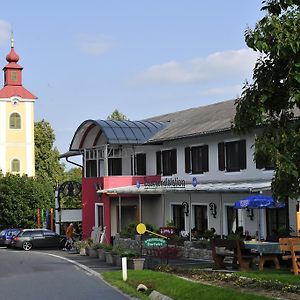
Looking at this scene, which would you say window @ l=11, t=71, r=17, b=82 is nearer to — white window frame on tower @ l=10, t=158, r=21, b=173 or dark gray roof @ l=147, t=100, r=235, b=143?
white window frame on tower @ l=10, t=158, r=21, b=173

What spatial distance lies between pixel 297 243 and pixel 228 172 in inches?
553

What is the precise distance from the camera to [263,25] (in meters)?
11.0

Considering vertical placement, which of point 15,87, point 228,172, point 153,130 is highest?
point 15,87

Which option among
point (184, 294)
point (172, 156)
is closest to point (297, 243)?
point (184, 294)

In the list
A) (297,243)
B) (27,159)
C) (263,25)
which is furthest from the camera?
(27,159)

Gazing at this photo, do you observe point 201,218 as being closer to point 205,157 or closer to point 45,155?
point 205,157

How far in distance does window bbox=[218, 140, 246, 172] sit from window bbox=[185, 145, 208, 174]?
1.67 meters

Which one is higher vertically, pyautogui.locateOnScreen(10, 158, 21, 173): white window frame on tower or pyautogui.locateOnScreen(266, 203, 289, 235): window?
pyautogui.locateOnScreen(10, 158, 21, 173): white window frame on tower

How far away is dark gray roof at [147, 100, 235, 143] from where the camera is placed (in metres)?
34.0

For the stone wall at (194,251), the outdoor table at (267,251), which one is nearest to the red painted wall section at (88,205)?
the stone wall at (194,251)

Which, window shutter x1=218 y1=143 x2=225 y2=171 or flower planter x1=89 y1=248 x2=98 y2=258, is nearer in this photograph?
flower planter x1=89 y1=248 x2=98 y2=258

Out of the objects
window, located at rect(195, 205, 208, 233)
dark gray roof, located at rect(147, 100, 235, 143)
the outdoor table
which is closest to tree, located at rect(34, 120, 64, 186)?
dark gray roof, located at rect(147, 100, 235, 143)

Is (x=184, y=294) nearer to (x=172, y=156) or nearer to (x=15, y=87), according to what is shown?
(x=172, y=156)

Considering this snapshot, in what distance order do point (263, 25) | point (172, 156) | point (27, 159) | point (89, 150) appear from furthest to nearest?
point (27, 159)
point (89, 150)
point (172, 156)
point (263, 25)
